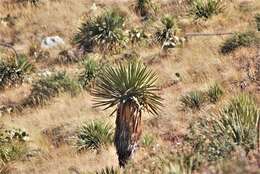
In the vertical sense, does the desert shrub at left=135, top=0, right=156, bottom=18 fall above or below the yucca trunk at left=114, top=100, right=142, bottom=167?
above

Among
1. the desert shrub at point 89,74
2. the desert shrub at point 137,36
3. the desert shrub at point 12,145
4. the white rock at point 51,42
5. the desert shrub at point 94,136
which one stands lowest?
the desert shrub at point 12,145

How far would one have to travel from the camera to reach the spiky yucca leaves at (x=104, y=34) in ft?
76.0

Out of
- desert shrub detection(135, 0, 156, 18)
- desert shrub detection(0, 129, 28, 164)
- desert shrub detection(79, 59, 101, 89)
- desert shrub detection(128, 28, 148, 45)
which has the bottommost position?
desert shrub detection(0, 129, 28, 164)

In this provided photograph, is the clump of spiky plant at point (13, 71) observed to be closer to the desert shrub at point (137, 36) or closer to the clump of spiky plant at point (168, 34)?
the desert shrub at point (137, 36)

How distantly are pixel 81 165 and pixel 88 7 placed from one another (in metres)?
12.1

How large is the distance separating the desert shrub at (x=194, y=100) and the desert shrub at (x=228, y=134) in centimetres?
481

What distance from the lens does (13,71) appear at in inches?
876

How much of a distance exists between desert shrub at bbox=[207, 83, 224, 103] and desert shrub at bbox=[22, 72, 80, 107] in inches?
209

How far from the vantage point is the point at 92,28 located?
77.8ft

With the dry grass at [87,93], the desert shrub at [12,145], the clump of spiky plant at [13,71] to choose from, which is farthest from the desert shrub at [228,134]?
the clump of spiky plant at [13,71]

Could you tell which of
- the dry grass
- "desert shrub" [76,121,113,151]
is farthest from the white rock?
"desert shrub" [76,121,113,151]

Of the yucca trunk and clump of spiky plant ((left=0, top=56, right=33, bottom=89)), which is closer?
the yucca trunk

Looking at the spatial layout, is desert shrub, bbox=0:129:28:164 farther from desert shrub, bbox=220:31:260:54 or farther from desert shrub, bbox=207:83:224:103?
desert shrub, bbox=220:31:260:54

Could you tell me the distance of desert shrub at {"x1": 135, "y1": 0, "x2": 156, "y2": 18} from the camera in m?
24.9
